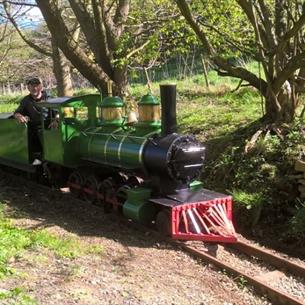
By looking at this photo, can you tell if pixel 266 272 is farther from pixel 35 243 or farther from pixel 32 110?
pixel 32 110

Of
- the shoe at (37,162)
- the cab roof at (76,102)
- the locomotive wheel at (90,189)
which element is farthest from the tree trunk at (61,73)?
the locomotive wheel at (90,189)

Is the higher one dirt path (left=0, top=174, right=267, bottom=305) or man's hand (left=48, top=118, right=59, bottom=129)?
man's hand (left=48, top=118, right=59, bottom=129)

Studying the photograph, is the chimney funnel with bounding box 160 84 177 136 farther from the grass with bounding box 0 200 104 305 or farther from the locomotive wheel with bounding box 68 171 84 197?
the locomotive wheel with bounding box 68 171 84 197

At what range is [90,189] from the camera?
29.5 feet

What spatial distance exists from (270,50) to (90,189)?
13.1ft

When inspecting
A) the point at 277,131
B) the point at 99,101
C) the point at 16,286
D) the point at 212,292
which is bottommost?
the point at 212,292

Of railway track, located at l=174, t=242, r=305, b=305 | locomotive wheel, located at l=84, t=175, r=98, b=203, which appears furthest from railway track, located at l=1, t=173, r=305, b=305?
locomotive wheel, located at l=84, t=175, r=98, b=203

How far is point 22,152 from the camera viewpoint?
1059cm

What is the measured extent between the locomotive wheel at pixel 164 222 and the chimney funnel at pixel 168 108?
1.15 m

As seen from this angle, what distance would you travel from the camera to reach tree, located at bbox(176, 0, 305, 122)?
8.99 m

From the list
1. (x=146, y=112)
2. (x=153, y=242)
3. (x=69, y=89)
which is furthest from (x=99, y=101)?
(x=69, y=89)

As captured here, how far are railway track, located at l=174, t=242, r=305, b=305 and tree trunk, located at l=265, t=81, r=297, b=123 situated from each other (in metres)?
3.42

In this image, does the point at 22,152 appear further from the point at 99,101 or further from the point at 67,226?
the point at 67,226

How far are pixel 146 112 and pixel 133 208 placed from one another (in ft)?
4.83
